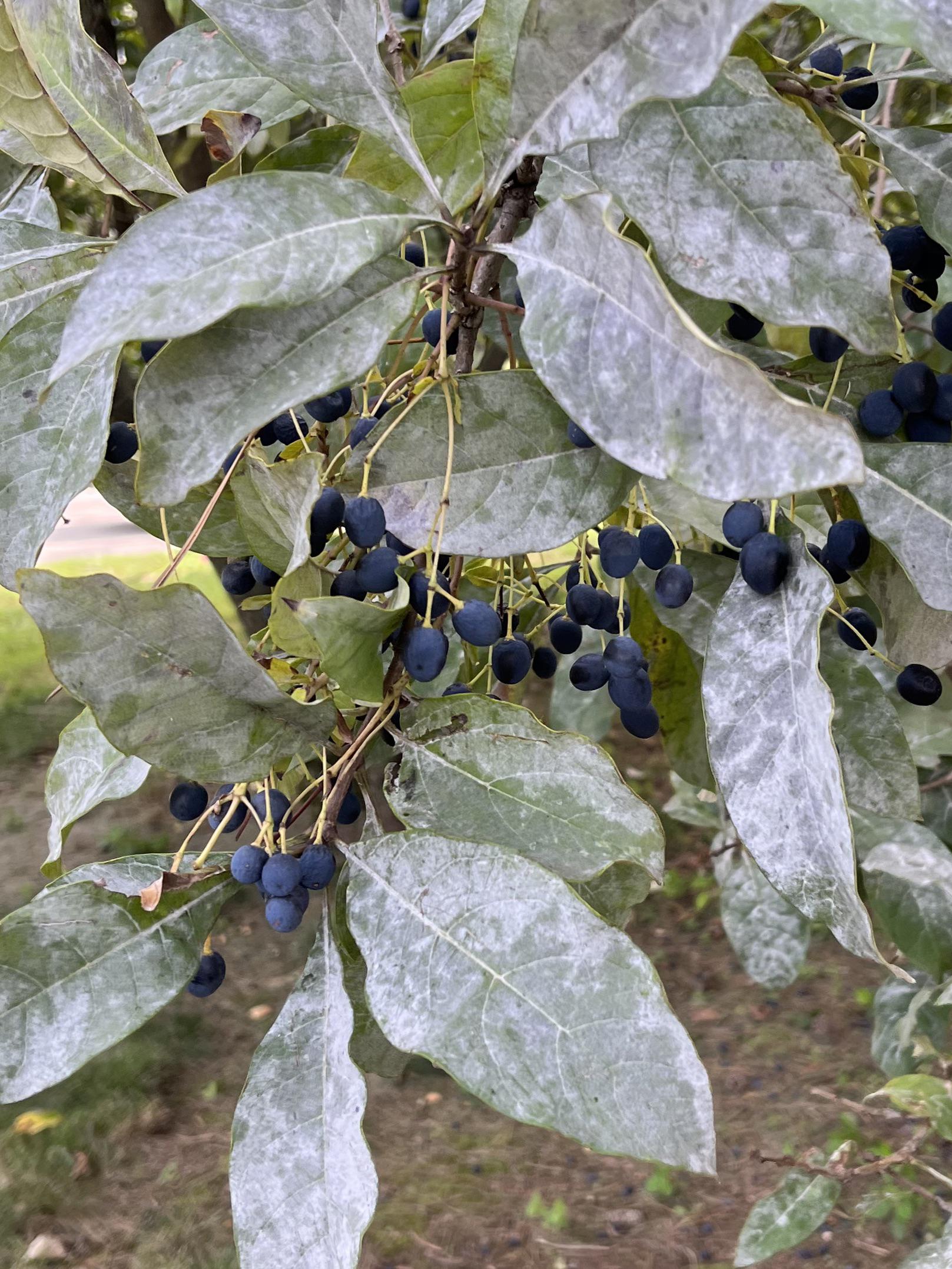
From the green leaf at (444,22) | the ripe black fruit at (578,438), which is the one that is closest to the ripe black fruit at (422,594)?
the ripe black fruit at (578,438)

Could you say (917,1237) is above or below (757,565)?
below

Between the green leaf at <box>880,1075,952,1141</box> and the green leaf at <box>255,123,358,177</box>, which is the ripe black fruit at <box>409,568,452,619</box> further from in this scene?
the green leaf at <box>880,1075,952,1141</box>

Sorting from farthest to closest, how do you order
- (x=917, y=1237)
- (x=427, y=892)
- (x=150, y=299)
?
1. (x=917, y=1237)
2. (x=427, y=892)
3. (x=150, y=299)

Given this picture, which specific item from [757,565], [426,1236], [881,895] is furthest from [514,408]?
[426,1236]

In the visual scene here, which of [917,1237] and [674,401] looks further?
[917,1237]

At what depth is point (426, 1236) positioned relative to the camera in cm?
282

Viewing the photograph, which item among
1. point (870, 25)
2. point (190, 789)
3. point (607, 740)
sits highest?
point (870, 25)

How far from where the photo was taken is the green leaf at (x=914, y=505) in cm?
66

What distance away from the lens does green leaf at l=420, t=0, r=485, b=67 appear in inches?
34.0

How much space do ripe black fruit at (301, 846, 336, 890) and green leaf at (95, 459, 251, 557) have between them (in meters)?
0.24

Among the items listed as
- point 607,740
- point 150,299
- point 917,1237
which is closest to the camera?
point 150,299

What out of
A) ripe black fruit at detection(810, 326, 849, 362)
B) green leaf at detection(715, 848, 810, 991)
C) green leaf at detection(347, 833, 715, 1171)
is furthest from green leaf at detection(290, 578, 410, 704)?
green leaf at detection(715, 848, 810, 991)

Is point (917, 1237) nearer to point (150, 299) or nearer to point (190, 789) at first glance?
point (190, 789)

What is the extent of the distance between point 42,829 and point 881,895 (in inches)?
151
